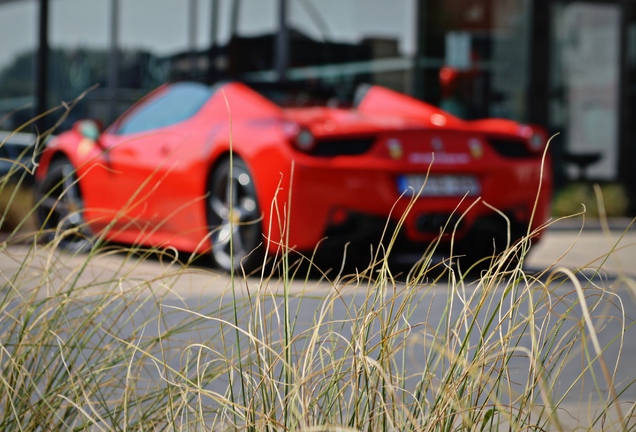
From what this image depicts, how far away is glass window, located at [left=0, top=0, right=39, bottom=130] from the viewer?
15.3 m

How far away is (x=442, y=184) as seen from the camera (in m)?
6.37

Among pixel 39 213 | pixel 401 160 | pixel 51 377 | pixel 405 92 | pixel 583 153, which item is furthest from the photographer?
pixel 583 153

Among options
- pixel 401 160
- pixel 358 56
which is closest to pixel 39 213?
pixel 401 160

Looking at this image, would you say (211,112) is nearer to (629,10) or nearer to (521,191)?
(521,191)

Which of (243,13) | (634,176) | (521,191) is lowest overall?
(634,176)

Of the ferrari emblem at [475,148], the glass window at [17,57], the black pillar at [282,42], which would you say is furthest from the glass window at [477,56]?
the ferrari emblem at [475,148]

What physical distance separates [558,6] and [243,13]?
484cm

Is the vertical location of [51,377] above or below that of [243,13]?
below

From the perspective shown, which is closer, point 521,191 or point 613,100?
point 521,191

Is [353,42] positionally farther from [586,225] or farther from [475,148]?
[475,148]

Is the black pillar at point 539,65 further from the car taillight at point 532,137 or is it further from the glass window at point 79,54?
the car taillight at point 532,137

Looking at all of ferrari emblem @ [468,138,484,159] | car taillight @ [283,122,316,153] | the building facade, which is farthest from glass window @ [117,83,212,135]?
the building facade

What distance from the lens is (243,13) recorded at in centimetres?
1566

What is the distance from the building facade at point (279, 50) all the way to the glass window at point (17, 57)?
2cm
